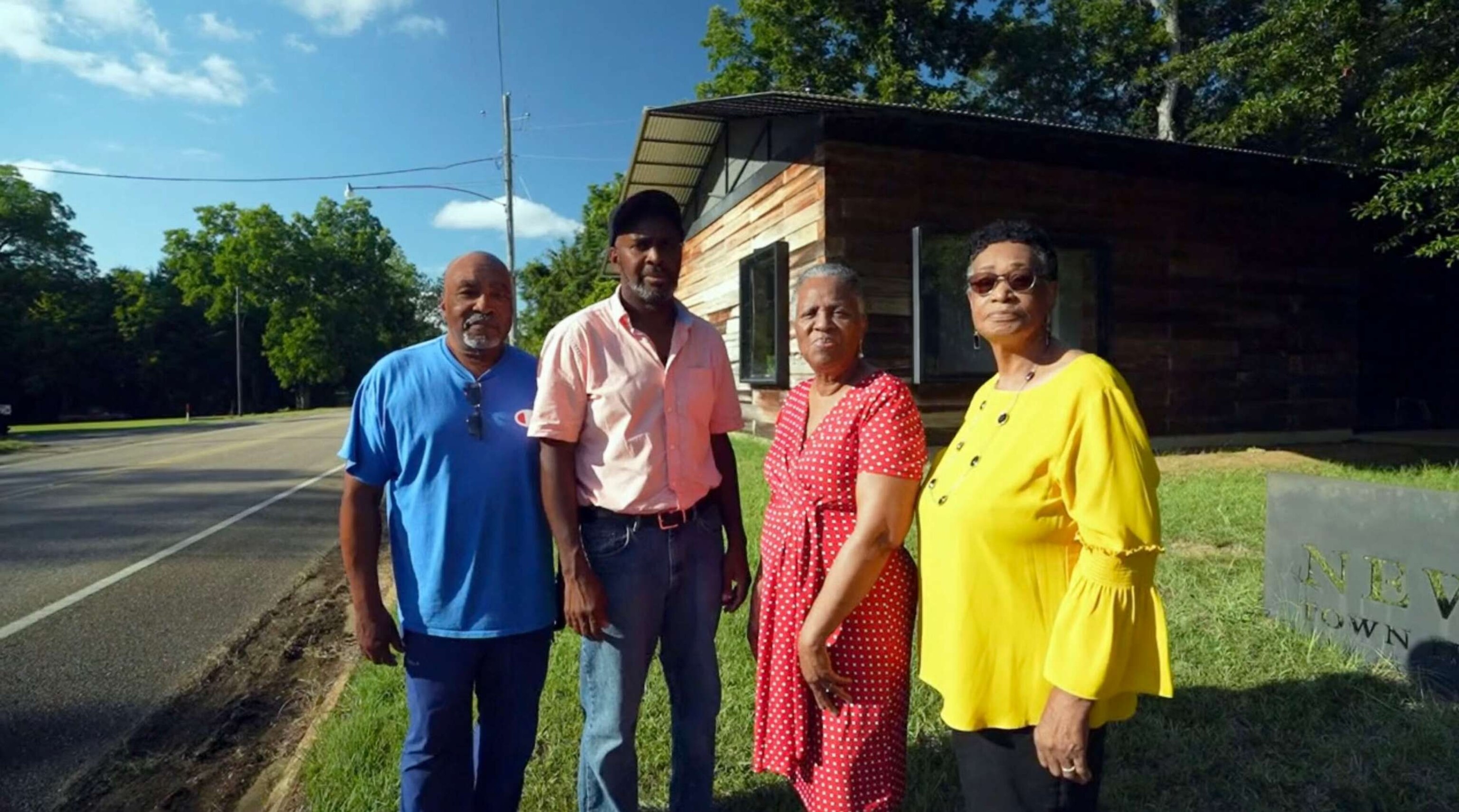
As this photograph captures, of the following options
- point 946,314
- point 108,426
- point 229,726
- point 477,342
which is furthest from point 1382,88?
point 108,426

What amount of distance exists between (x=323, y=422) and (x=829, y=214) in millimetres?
25002

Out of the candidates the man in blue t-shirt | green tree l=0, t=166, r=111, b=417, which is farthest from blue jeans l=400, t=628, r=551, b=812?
green tree l=0, t=166, r=111, b=417

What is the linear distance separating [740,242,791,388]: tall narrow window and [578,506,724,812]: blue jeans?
7193 millimetres

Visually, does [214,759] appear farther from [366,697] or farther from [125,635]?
[125,635]

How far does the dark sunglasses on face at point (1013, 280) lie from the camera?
173 cm

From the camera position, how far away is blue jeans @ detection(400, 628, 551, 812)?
214 cm

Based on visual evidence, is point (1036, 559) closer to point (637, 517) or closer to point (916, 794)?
point (637, 517)

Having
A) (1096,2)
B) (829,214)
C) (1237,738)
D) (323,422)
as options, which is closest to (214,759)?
(1237,738)

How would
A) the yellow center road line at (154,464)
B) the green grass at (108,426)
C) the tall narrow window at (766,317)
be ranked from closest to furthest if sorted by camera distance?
the tall narrow window at (766,317), the yellow center road line at (154,464), the green grass at (108,426)

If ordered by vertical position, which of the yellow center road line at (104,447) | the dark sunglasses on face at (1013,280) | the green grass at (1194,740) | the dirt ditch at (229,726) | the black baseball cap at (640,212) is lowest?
the dirt ditch at (229,726)

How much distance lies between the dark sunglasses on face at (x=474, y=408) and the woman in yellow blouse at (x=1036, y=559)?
1149 millimetres

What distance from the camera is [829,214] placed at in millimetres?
8281

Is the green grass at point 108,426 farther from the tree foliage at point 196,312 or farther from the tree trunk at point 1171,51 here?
the tree trunk at point 1171,51

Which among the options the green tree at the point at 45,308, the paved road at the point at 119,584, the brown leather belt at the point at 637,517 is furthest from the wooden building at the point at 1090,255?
the green tree at the point at 45,308
